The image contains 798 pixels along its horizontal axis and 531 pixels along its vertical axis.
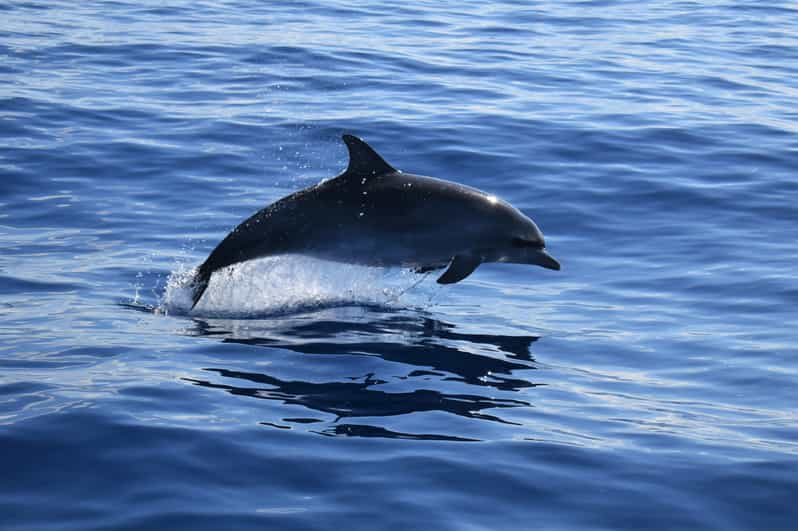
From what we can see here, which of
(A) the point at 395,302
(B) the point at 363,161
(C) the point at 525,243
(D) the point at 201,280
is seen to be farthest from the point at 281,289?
(C) the point at 525,243

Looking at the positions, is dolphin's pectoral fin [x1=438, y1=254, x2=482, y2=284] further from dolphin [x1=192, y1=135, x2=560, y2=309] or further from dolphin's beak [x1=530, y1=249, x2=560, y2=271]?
dolphin's beak [x1=530, y1=249, x2=560, y2=271]

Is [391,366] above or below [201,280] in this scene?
below

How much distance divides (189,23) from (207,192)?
35.2 feet

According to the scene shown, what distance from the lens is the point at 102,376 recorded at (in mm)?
8422

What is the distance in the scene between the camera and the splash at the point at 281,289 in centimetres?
1052

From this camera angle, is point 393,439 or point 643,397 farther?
point 643,397

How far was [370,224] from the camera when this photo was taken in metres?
9.75

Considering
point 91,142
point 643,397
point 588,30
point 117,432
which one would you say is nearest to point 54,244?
point 91,142

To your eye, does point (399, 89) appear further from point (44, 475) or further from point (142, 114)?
point (44, 475)

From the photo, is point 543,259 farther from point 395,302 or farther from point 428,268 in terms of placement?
point 395,302

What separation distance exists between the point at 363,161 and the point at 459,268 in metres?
1.14

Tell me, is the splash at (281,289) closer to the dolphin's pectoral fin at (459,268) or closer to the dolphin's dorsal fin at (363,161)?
the dolphin's pectoral fin at (459,268)

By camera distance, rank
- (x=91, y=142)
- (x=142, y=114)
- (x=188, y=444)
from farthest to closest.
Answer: (x=142, y=114) < (x=91, y=142) < (x=188, y=444)

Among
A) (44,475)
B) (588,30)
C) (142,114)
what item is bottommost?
(44,475)
